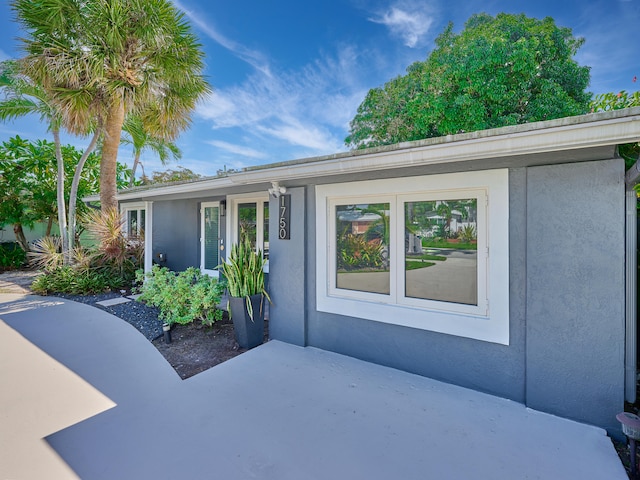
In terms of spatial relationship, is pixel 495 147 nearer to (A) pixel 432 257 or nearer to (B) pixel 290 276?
(A) pixel 432 257

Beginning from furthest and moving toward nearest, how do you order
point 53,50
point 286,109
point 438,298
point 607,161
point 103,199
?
point 286,109 → point 103,199 → point 53,50 → point 438,298 → point 607,161

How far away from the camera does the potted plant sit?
5453mm

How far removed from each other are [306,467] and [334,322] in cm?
257

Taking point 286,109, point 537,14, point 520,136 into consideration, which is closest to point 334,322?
point 520,136

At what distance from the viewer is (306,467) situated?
268 cm

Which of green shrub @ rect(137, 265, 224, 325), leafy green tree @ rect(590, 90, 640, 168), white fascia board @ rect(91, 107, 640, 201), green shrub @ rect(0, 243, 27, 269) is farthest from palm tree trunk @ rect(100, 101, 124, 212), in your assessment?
leafy green tree @ rect(590, 90, 640, 168)

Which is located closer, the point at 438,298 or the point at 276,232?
the point at 438,298

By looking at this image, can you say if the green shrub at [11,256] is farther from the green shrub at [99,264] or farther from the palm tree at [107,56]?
the palm tree at [107,56]

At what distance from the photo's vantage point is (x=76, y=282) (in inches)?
369

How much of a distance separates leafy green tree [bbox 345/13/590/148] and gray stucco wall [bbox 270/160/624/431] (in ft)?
40.5

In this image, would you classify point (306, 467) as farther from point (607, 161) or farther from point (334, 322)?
point (607, 161)

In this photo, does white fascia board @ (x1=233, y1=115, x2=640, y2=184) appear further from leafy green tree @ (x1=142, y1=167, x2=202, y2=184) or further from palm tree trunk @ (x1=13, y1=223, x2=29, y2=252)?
leafy green tree @ (x1=142, y1=167, x2=202, y2=184)

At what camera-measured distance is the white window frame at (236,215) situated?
8266 millimetres

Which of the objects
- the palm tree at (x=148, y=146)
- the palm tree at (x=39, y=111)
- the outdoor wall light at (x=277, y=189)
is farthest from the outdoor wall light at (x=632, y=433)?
the palm tree at (x=148, y=146)
